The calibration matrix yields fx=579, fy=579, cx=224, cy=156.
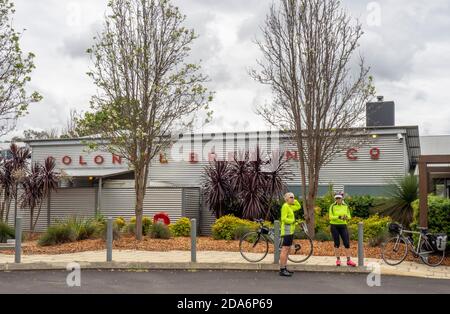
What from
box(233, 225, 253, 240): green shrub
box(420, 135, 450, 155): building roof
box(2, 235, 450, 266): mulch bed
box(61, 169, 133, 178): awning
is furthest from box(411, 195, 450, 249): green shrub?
box(420, 135, 450, 155): building roof

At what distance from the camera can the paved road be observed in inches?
402

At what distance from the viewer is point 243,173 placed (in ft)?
74.9

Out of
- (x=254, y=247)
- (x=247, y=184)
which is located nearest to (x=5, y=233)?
(x=247, y=184)

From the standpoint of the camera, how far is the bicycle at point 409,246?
13805mm

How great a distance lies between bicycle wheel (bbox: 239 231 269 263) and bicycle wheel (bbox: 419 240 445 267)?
3818 mm

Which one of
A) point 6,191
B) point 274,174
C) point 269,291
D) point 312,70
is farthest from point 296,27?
point 6,191

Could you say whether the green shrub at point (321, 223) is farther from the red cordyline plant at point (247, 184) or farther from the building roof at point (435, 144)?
the building roof at point (435, 144)

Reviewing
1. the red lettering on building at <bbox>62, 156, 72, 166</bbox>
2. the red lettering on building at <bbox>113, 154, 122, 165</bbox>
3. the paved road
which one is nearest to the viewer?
the paved road

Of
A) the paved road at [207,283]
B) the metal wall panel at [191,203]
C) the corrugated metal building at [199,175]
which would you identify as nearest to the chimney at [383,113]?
the corrugated metal building at [199,175]

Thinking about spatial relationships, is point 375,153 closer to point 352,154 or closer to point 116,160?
point 352,154

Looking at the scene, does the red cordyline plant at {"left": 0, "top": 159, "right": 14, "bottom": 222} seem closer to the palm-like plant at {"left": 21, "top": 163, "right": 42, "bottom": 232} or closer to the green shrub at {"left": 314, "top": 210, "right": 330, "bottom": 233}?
the palm-like plant at {"left": 21, "top": 163, "right": 42, "bottom": 232}

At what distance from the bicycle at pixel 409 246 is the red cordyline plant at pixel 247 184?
27.9ft
